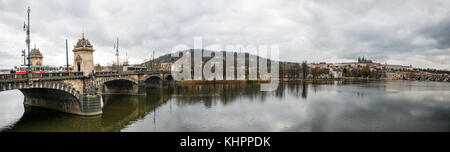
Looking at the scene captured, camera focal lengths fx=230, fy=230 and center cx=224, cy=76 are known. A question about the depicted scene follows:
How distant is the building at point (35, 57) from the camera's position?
1483 inches

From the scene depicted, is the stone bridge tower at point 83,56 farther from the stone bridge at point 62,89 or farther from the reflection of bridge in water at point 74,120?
the reflection of bridge in water at point 74,120

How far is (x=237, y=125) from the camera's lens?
2191cm

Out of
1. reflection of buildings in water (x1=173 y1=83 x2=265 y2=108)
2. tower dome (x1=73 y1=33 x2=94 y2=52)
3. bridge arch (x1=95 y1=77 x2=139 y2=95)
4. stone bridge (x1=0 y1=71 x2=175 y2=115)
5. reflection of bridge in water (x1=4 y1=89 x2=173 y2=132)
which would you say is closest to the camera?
stone bridge (x1=0 y1=71 x2=175 y2=115)

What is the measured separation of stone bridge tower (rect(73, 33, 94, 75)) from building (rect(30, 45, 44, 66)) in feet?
51.2

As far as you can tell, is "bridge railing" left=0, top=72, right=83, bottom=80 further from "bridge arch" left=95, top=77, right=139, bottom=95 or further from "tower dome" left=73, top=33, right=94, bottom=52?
"bridge arch" left=95, top=77, right=139, bottom=95

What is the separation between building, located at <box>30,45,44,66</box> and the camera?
3766cm

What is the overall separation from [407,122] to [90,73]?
3576 centimetres

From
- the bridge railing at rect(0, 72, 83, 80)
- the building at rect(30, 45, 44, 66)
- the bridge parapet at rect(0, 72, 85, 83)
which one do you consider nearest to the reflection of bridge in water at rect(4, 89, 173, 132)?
the bridge parapet at rect(0, 72, 85, 83)

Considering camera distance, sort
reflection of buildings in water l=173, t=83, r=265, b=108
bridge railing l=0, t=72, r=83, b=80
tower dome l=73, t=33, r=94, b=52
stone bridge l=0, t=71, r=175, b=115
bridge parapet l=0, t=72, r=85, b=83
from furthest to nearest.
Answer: reflection of buildings in water l=173, t=83, r=265, b=108 < tower dome l=73, t=33, r=94, b=52 < stone bridge l=0, t=71, r=175, b=115 < bridge railing l=0, t=72, r=83, b=80 < bridge parapet l=0, t=72, r=85, b=83

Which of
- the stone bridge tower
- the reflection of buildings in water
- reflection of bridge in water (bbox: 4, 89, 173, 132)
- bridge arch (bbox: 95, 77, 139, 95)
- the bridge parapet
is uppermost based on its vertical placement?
the stone bridge tower
